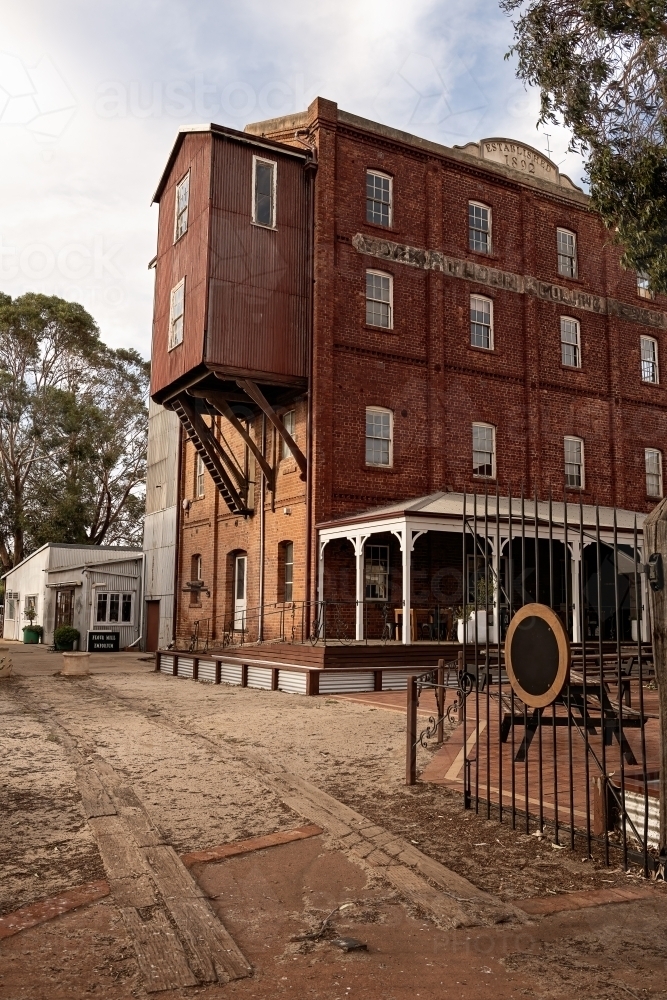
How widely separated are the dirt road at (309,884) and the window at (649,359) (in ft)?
63.6

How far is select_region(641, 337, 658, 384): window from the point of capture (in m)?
25.0

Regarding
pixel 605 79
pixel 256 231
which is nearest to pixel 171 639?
pixel 256 231

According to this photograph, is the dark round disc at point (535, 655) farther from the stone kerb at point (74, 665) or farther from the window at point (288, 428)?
the stone kerb at point (74, 665)

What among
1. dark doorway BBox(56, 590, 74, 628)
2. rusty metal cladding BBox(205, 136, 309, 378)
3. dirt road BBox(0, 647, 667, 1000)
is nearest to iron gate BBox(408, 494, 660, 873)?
dirt road BBox(0, 647, 667, 1000)

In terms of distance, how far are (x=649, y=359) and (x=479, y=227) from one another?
6.91 m

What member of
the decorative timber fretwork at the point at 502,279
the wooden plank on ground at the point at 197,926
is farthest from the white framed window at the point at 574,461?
the wooden plank on ground at the point at 197,926

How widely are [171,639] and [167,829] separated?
21287 millimetres

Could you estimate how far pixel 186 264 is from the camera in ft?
66.5

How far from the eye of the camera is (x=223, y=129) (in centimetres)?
Answer: 1958

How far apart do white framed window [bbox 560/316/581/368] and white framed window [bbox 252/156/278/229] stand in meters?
8.91

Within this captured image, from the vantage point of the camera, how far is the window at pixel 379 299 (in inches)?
814

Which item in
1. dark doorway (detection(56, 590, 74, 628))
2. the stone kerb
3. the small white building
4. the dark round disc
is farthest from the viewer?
dark doorway (detection(56, 590, 74, 628))

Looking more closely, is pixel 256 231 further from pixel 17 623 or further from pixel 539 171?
pixel 17 623

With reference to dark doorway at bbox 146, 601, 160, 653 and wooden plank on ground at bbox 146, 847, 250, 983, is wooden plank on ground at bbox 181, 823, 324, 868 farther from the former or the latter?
dark doorway at bbox 146, 601, 160, 653
